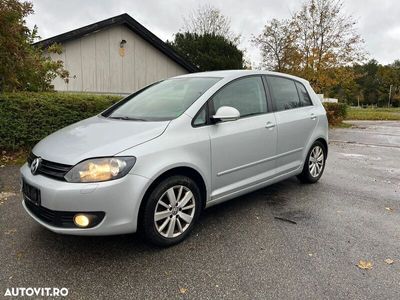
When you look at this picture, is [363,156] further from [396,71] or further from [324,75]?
[396,71]

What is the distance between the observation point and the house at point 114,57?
11.1 meters

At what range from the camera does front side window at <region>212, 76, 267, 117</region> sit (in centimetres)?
347

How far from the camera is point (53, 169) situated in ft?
8.70

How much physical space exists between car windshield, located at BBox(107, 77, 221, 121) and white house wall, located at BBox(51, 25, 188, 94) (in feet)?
26.5

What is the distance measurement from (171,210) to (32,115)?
4606 millimetres

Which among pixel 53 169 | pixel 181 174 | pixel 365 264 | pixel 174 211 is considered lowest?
pixel 365 264

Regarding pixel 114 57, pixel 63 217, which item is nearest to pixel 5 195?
pixel 63 217

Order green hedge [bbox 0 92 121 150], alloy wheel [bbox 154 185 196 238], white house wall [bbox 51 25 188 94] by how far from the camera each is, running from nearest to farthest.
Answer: alloy wheel [bbox 154 185 196 238] → green hedge [bbox 0 92 121 150] → white house wall [bbox 51 25 188 94]

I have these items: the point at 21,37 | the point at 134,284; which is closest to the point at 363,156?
the point at 134,284

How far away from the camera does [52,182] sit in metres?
2.57

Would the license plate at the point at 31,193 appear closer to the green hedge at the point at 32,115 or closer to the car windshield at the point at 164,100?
the car windshield at the point at 164,100

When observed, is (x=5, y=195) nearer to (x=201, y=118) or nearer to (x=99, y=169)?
(x=99, y=169)

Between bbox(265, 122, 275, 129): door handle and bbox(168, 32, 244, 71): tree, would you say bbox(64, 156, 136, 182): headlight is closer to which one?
bbox(265, 122, 275, 129): door handle

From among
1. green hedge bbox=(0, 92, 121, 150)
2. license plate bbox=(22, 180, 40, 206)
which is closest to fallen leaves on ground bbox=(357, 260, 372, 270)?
license plate bbox=(22, 180, 40, 206)
